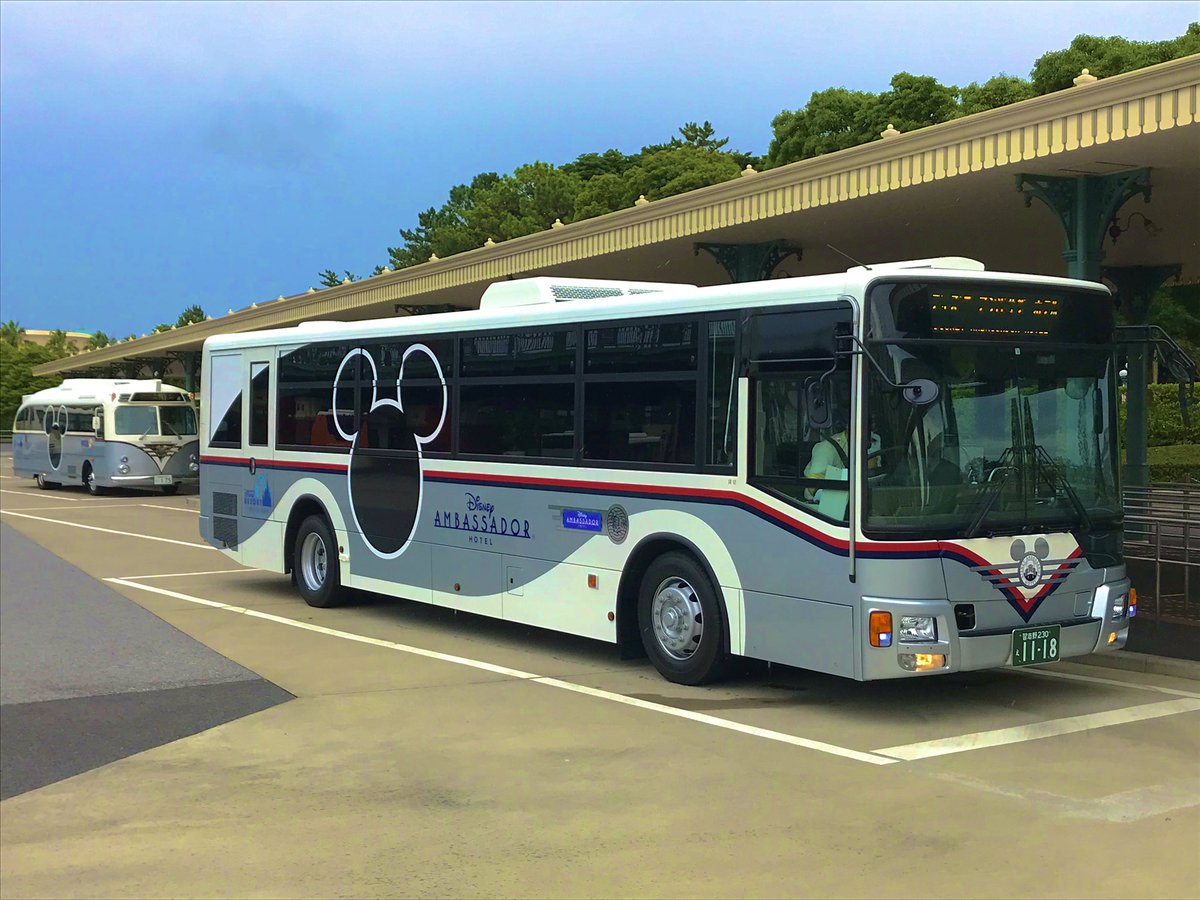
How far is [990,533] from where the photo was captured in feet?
25.2

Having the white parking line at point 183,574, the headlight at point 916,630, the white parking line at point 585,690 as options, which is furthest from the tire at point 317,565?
the headlight at point 916,630

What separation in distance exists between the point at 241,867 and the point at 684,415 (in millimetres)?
4697

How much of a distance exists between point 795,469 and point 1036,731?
2.22 metres

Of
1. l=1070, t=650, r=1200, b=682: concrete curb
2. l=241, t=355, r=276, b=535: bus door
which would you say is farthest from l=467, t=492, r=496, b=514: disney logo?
l=1070, t=650, r=1200, b=682: concrete curb

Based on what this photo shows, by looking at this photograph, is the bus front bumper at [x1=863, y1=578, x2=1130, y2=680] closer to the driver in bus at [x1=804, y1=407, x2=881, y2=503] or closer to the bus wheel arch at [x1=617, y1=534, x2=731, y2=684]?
the driver in bus at [x1=804, y1=407, x2=881, y2=503]

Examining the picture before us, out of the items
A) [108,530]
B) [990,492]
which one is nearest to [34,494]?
[108,530]

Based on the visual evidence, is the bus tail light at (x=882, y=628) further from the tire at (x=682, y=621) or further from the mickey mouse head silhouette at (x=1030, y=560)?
the tire at (x=682, y=621)

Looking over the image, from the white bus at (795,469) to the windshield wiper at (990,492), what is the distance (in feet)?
0.04

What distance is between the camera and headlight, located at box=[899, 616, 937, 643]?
24.6 ft

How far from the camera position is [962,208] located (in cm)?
1554

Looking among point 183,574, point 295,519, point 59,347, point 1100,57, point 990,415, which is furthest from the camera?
point 59,347

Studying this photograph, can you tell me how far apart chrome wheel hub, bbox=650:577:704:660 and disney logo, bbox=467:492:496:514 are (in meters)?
2.17

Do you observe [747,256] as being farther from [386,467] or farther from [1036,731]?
[1036,731]

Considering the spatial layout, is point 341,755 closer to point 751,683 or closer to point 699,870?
point 699,870
